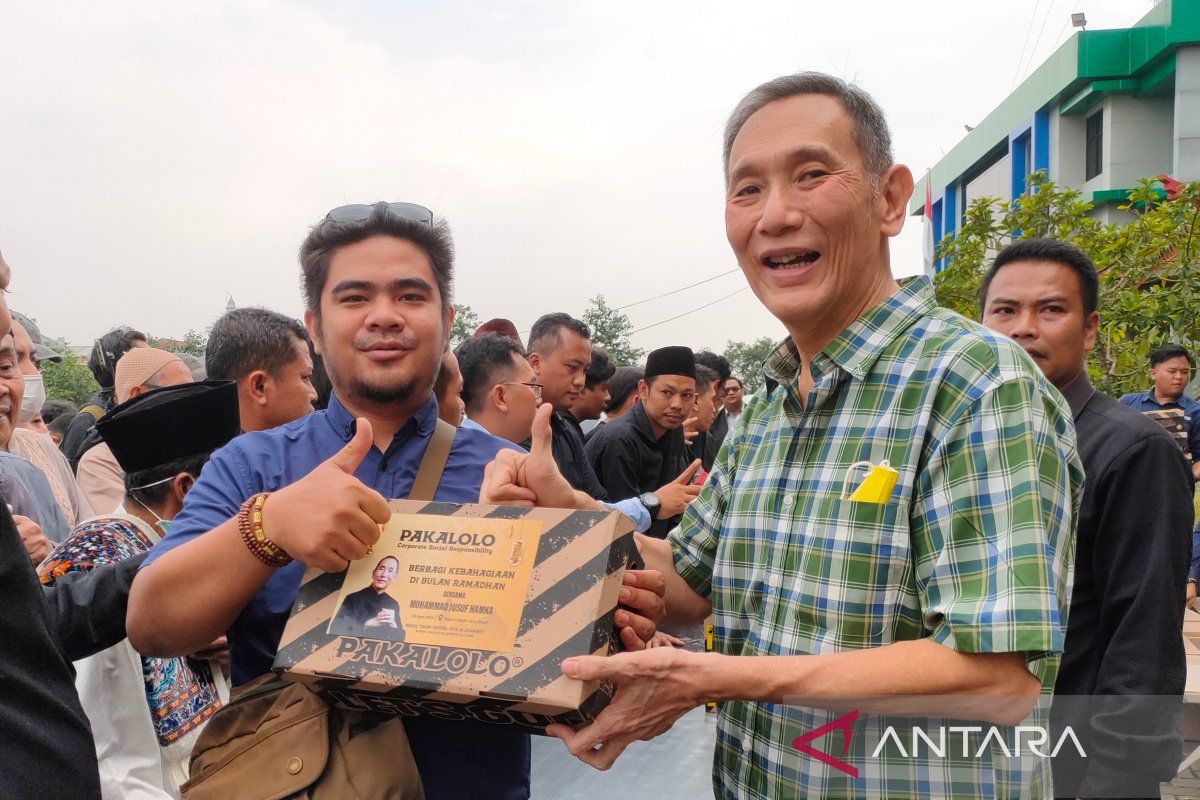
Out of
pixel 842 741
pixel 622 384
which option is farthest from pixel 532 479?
pixel 622 384

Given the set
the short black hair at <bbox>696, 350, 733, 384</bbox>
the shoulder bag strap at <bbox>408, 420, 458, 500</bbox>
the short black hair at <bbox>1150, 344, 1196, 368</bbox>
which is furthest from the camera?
the short black hair at <bbox>696, 350, 733, 384</bbox>

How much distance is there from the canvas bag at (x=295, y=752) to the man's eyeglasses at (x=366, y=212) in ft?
3.49

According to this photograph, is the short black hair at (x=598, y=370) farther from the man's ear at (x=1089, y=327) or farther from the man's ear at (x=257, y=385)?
the man's ear at (x=1089, y=327)

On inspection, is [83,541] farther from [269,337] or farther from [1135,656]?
[1135,656]

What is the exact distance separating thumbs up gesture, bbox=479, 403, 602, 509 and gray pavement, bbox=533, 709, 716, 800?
2662 millimetres

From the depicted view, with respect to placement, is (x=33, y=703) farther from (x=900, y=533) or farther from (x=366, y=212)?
(x=900, y=533)

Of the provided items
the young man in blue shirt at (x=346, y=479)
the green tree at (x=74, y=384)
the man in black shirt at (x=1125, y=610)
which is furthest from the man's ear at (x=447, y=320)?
the green tree at (x=74, y=384)

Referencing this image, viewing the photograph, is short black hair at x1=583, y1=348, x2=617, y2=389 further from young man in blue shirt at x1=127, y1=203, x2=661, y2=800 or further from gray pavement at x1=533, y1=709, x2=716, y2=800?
young man in blue shirt at x1=127, y1=203, x2=661, y2=800

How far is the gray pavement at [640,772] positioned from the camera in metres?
4.18

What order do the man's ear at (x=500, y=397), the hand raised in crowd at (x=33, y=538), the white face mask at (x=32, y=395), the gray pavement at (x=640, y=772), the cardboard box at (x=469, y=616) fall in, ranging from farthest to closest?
the man's ear at (x=500, y=397) < the gray pavement at (x=640, y=772) < the white face mask at (x=32, y=395) < the hand raised in crowd at (x=33, y=538) < the cardboard box at (x=469, y=616)

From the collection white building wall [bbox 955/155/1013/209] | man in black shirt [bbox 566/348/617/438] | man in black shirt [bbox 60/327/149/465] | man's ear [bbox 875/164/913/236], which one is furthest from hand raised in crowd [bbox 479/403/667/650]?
white building wall [bbox 955/155/1013/209]

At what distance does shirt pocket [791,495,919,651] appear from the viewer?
Result: 157 centimetres

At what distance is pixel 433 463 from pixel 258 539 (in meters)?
0.51

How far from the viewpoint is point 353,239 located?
6.99ft
